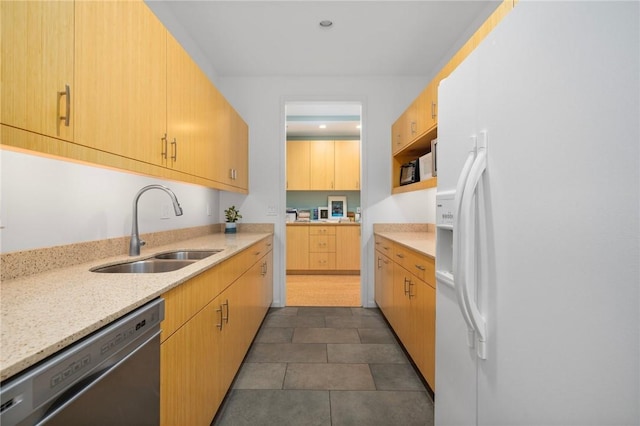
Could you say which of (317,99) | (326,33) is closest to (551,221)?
(326,33)

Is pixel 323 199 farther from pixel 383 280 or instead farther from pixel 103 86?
pixel 103 86

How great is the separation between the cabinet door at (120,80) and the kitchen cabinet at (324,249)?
4.03 meters

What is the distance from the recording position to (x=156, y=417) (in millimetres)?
965

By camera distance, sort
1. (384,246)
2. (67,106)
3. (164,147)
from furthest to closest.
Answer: (384,246) → (164,147) → (67,106)

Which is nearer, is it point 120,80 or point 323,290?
point 120,80

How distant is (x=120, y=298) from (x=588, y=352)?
1189 mm

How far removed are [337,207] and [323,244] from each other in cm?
98

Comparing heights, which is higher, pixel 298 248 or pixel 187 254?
pixel 187 254

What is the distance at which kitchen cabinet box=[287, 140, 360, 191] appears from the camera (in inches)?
229

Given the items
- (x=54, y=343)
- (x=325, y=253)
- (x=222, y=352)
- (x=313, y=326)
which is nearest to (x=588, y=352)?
(x=54, y=343)

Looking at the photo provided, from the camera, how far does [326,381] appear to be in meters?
2.00

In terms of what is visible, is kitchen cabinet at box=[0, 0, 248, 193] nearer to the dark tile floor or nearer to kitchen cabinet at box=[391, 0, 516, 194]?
the dark tile floor

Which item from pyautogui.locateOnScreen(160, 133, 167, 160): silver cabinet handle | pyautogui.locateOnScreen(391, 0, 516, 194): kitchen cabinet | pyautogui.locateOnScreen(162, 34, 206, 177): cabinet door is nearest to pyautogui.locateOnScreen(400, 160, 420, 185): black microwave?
pyautogui.locateOnScreen(391, 0, 516, 194): kitchen cabinet

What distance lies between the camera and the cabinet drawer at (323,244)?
5.46m
